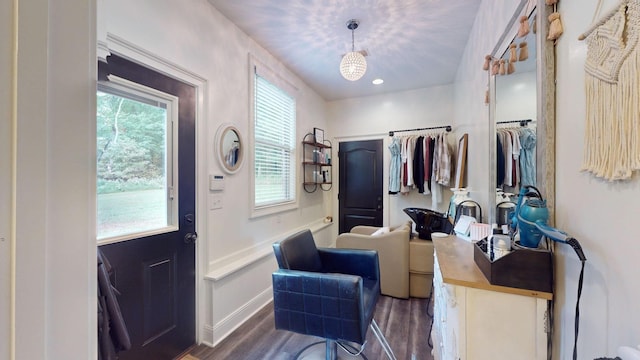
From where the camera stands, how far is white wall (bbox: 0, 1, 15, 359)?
0.29m

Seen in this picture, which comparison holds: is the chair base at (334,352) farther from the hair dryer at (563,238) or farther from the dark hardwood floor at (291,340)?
the hair dryer at (563,238)

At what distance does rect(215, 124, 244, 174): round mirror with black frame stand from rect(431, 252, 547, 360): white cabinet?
185 cm

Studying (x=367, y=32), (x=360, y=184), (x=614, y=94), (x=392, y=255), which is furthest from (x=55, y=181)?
(x=360, y=184)

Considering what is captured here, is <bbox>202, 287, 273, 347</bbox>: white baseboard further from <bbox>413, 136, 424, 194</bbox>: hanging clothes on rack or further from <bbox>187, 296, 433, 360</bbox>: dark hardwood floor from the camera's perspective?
<bbox>413, 136, 424, 194</bbox>: hanging clothes on rack

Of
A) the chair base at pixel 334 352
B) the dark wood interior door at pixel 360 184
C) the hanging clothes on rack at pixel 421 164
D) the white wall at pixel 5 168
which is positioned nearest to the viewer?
the white wall at pixel 5 168

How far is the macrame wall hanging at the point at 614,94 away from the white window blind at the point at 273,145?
7.71ft

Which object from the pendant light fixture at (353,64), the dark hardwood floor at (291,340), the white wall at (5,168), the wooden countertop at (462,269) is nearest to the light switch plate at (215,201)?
the dark hardwood floor at (291,340)

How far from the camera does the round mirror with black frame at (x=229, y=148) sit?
2119mm

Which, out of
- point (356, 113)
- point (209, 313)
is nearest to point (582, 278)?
point (209, 313)

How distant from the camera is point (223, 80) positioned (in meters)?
2.21

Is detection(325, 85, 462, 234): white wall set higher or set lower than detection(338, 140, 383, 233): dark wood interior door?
higher

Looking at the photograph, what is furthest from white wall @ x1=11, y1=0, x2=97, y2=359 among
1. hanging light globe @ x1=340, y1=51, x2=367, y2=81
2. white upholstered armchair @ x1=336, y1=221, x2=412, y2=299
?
white upholstered armchair @ x1=336, y1=221, x2=412, y2=299

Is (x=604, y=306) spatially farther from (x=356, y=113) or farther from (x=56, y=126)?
(x=356, y=113)

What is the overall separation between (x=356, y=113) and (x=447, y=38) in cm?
192
